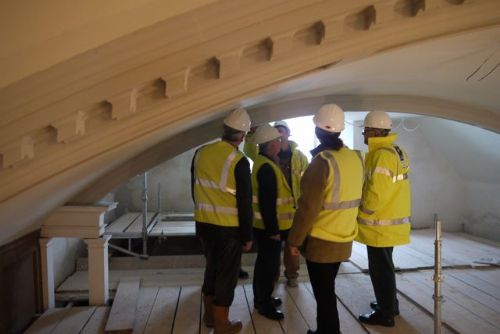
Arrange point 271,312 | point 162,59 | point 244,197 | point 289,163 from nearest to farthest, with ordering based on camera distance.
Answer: point 162,59 → point 244,197 → point 271,312 → point 289,163

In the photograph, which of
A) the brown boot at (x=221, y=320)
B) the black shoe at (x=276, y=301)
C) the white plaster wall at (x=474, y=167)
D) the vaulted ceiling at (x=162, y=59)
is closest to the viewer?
the vaulted ceiling at (x=162, y=59)

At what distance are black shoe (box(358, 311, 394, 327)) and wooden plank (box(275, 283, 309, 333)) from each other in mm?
458

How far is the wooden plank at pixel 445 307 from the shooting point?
2.71 meters

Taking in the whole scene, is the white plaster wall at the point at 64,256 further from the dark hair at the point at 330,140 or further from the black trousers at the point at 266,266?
the dark hair at the point at 330,140

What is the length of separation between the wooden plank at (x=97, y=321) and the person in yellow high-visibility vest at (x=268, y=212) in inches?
47.4

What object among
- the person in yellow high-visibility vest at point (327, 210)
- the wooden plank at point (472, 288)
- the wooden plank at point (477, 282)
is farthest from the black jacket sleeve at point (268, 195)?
the wooden plank at point (477, 282)

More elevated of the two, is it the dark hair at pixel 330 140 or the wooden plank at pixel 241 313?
the dark hair at pixel 330 140

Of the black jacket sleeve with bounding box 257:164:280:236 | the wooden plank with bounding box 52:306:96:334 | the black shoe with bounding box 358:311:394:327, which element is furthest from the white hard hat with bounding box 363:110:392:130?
the wooden plank with bounding box 52:306:96:334

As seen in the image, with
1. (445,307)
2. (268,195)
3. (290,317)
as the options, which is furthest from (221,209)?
(445,307)

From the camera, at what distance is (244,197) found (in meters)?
2.38

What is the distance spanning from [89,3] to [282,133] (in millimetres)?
2517

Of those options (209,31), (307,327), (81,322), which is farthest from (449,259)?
(209,31)

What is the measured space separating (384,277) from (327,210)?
Answer: 0.90 meters

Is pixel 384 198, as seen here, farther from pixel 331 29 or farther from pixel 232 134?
pixel 331 29
